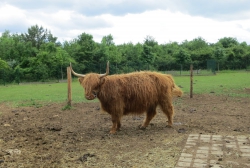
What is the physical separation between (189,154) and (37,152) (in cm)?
277

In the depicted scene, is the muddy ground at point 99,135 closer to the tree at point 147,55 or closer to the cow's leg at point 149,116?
the cow's leg at point 149,116

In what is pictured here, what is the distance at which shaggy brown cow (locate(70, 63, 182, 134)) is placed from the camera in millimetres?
6180

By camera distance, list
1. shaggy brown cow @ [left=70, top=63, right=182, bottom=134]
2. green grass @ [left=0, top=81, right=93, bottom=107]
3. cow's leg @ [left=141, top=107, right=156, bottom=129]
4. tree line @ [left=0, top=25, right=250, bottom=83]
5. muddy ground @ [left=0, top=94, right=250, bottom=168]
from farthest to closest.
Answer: tree line @ [left=0, top=25, right=250, bottom=83]
green grass @ [left=0, top=81, right=93, bottom=107]
cow's leg @ [left=141, top=107, right=156, bottom=129]
shaggy brown cow @ [left=70, top=63, right=182, bottom=134]
muddy ground @ [left=0, top=94, right=250, bottom=168]

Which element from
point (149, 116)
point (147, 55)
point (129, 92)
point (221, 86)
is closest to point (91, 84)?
point (129, 92)

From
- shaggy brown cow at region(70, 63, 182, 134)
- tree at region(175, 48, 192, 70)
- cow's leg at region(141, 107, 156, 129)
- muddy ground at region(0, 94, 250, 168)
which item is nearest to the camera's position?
muddy ground at region(0, 94, 250, 168)

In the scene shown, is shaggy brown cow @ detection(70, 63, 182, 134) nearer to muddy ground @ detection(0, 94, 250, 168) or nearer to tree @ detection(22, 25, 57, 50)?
muddy ground @ detection(0, 94, 250, 168)

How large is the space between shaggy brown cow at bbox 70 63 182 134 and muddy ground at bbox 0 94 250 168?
0.50 meters

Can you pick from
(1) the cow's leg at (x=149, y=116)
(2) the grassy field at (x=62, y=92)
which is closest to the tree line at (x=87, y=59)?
(2) the grassy field at (x=62, y=92)

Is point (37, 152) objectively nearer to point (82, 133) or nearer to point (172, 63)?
point (82, 133)

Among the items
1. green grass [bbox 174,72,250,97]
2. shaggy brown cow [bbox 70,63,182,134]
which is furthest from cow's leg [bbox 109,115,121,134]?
green grass [bbox 174,72,250,97]

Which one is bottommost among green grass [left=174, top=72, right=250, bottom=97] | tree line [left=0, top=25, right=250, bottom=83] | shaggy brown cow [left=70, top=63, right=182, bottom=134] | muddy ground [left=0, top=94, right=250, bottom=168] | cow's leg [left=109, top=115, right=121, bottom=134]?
muddy ground [left=0, top=94, right=250, bottom=168]

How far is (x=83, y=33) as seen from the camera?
117 ft

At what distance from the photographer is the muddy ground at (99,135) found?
4.45 meters

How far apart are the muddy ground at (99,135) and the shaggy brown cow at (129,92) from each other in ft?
1.63
